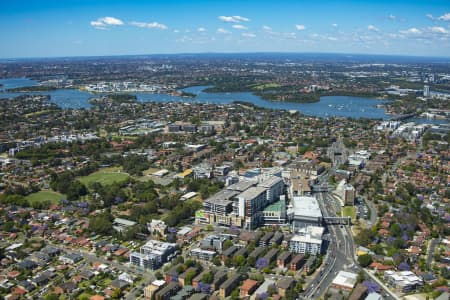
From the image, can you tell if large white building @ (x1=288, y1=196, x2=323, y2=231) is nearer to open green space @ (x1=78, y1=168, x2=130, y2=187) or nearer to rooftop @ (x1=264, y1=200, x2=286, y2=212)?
rooftop @ (x1=264, y1=200, x2=286, y2=212)

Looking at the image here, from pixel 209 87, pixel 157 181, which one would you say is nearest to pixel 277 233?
pixel 157 181

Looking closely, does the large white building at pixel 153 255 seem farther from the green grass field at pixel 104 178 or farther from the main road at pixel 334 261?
the green grass field at pixel 104 178

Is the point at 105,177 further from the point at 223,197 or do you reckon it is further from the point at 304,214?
the point at 304,214

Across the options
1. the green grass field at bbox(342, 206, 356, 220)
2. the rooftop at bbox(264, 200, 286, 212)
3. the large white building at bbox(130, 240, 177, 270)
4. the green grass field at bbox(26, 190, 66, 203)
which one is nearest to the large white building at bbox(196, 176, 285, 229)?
the rooftop at bbox(264, 200, 286, 212)

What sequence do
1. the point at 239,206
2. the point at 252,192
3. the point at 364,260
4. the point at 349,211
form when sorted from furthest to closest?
the point at 349,211
the point at 252,192
the point at 239,206
the point at 364,260

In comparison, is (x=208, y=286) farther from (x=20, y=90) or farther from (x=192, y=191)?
(x=20, y=90)

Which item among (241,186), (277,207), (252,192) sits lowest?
(277,207)

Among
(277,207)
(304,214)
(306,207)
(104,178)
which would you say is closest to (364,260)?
(304,214)
